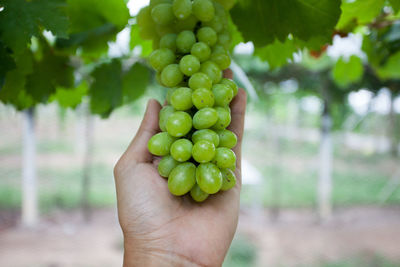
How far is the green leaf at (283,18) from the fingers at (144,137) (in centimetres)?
25

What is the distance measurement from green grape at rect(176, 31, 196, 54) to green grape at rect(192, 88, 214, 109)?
0.35 ft

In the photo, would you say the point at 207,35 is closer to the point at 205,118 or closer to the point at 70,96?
the point at 205,118

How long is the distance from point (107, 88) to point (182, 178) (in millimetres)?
449

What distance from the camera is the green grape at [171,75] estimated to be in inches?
21.6

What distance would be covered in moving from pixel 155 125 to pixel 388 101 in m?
4.89

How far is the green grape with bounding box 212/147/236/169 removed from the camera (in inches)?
18.7

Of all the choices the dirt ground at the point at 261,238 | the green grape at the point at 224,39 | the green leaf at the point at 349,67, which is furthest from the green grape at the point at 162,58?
the dirt ground at the point at 261,238

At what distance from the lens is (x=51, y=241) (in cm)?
322

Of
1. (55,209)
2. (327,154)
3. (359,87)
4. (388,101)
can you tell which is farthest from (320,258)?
(55,209)

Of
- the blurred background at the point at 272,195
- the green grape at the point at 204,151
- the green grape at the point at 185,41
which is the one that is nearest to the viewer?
the green grape at the point at 204,151

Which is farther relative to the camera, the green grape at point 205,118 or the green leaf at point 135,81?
the green leaf at point 135,81

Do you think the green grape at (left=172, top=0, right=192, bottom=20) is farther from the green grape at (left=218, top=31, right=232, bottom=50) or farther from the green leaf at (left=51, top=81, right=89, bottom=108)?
the green leaf at (left=51, top=81, right=89, bottom=108)

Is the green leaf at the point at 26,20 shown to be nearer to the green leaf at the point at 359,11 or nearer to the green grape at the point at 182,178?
the green grape at the point at 182,178

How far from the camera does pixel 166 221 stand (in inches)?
21.7
